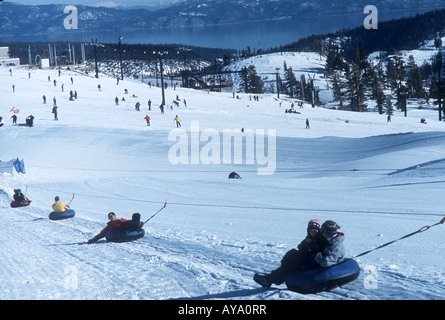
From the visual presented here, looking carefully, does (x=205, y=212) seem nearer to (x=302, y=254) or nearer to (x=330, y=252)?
(x=302, y=254)

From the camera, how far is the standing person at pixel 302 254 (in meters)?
6.51

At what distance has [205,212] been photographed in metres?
13.8

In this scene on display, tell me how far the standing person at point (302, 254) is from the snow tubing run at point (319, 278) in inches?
4.4

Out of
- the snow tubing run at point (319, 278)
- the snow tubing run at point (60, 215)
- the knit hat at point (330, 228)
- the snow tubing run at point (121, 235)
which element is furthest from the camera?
the snow tubing run at point (60, 215)

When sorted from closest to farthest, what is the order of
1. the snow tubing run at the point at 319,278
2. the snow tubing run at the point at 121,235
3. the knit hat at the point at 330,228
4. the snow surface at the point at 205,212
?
the knit hat at the point at 330,228 → the snow tubing run at the point at 319,278 → the snow surface at the point at 205,212 → the snow tubing run at the point at 121,235

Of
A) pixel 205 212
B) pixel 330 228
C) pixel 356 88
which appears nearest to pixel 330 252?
pixel 330 228

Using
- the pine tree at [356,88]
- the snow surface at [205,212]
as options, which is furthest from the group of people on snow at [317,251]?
the pine tree at [356,88]

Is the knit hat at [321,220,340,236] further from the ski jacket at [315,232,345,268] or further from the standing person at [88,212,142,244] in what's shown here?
the standing person at [88,212,142,244]

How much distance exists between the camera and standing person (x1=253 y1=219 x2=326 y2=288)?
21.4 feet

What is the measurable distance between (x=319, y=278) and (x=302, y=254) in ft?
1.34

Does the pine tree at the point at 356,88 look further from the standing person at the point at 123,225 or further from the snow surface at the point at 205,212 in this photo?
the standing person at the point at 123,225

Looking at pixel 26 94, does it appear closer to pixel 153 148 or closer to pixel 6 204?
pixel 153 148
